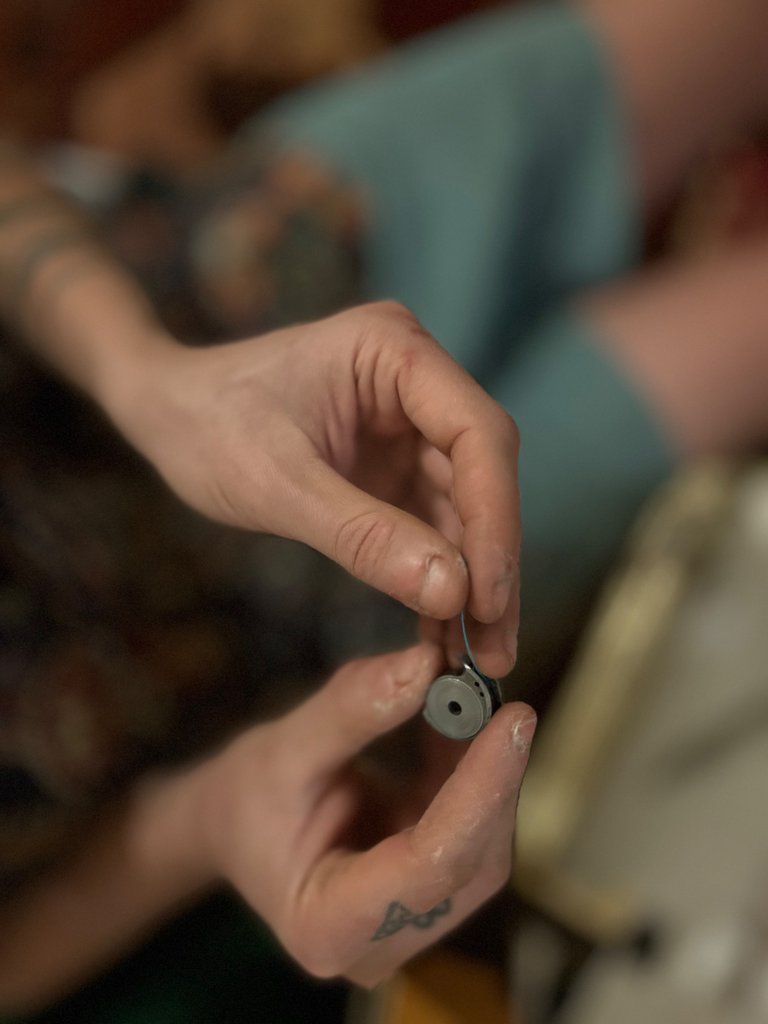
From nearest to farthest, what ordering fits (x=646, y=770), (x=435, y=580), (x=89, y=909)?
(x=435, y=580)
(x=89, y=909)
(x=646, y=770)

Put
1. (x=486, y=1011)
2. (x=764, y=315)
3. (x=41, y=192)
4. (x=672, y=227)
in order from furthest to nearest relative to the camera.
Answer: (x=672, y=227), (x=764, y=315), (x=41, y=192), (x=486, y=1011)

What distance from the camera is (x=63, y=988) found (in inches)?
16.8

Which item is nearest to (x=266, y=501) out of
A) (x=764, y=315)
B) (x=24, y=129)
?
(x=764, y=315)

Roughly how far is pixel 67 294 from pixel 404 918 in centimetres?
33

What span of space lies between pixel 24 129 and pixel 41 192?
15.9 inches

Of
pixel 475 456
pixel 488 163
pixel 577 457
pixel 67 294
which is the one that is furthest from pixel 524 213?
pixel 475 456

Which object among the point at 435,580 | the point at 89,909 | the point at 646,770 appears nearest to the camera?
the point at 435,580

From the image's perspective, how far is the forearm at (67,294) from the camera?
1.32 ft

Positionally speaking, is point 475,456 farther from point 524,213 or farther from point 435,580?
point 524,213

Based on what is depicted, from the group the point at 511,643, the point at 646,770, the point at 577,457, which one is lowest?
the point at 646,770

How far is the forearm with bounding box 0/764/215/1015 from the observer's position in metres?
0.41

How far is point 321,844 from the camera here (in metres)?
0.31

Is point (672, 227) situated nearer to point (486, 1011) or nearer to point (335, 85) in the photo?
point (335, 85)

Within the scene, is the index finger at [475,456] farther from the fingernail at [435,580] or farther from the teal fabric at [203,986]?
the teal fabric at [203,986]
